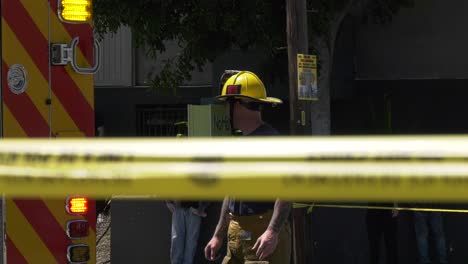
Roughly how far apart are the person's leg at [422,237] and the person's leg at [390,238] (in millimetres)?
329

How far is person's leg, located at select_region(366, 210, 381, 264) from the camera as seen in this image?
30.5 feet

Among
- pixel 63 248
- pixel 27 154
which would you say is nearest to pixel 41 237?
pixel 63 248

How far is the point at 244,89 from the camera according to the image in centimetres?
479

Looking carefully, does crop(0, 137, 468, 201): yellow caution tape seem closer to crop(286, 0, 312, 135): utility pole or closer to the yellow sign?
the yellow sign

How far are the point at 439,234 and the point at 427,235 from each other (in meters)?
0.13

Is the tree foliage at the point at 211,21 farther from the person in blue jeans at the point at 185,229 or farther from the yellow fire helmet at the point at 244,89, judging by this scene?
the yellow fire helmet at the point at 244,89

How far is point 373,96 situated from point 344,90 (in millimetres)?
605

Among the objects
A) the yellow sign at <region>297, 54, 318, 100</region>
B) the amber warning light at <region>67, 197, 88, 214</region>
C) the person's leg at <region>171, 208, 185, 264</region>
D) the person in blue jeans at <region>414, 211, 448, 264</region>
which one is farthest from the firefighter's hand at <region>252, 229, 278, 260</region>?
the person in blue jeans at <region>414, 211, 448, 264</region>

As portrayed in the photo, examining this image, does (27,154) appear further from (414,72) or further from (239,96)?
(414,72)

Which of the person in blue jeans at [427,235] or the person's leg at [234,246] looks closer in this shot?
the person's leg at [234,246]

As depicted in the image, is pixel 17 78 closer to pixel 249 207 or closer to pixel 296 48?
pixel 249 207

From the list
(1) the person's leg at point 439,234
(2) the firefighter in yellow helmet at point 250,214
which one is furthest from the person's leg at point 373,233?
(2) the firefighter in yellow helmet at point 250,214

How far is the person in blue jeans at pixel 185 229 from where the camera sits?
866 centimetres

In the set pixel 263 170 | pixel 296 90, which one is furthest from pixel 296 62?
pixel 263 170
